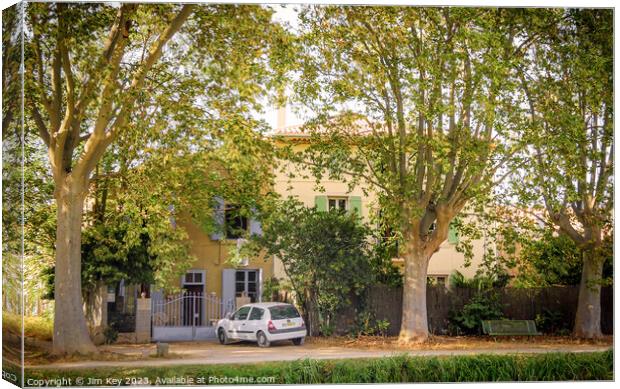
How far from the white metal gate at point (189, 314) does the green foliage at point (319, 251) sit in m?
0.99

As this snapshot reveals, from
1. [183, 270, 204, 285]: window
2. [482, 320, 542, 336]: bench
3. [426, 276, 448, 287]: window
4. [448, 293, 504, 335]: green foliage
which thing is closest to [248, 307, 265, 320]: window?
[183, 270, 204, 285]: window

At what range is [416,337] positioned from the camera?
12.0 meters

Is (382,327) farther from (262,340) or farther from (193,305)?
(193,305)

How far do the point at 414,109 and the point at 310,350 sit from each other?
3.51m

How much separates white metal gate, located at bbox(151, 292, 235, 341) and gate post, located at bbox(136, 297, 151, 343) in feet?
0.26

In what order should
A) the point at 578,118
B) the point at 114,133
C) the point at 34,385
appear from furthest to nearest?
the point at 578,118 → the point at 114,133 → the point at 34,385

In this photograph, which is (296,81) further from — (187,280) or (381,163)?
(187,280)

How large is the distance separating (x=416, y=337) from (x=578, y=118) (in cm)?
373

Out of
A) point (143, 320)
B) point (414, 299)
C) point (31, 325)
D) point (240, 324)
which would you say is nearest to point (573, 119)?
point (414, 299)

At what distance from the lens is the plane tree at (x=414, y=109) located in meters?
11.8

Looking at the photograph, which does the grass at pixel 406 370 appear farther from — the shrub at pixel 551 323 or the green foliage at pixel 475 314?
the green foliage at pixel 475 314

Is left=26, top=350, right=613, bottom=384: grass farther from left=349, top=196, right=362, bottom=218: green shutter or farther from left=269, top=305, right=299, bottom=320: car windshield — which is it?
left=349, top=196, right=362, bottom=218: green shutter

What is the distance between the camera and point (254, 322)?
1156 centimetres

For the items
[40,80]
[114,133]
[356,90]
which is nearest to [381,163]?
[356,90]
